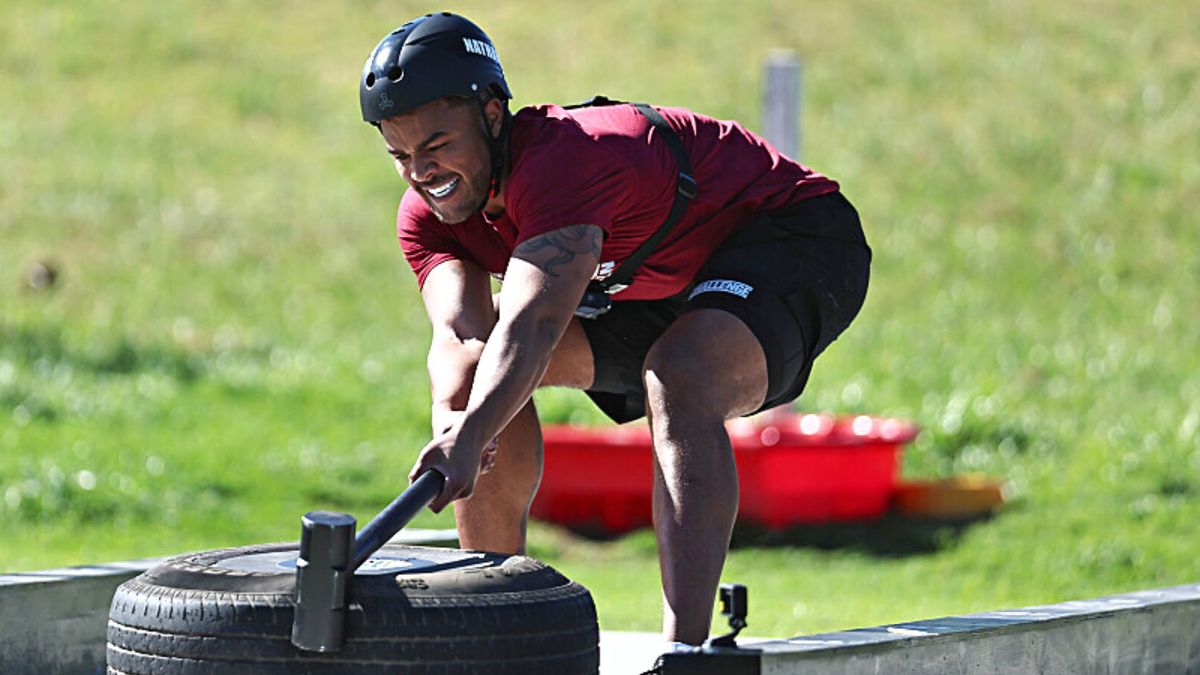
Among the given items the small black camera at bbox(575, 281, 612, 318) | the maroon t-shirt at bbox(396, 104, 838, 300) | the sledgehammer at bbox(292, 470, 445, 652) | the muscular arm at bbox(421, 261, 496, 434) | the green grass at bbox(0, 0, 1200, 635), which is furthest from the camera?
the green grass at bbox(0, 0, 1200, 635)

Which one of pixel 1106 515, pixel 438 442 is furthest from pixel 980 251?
pixel 438 442

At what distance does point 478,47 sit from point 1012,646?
6.04ft

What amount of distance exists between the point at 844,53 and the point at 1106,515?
413 inches

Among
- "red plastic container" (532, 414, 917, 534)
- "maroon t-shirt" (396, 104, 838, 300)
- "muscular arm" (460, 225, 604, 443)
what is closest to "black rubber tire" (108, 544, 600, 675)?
"muscular arm" (460, 225, 604, 443)

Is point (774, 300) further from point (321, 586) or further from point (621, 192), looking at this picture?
point (321, 586)

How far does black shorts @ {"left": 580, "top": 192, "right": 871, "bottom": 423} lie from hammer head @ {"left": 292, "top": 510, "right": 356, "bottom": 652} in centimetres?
123

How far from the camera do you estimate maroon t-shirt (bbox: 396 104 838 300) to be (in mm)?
4480

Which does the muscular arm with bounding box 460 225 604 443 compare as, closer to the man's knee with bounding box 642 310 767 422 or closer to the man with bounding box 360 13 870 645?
the man with bounding box 360 13 870 645

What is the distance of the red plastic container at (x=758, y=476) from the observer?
10.3 m

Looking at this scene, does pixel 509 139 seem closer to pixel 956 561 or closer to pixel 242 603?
pixel 242 603

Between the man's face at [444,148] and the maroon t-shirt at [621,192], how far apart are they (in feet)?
0.31

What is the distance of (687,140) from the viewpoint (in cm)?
493

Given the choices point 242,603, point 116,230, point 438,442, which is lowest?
point 242,603

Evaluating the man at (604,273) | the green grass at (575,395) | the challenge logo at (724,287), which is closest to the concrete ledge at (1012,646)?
the man at (604,273)
